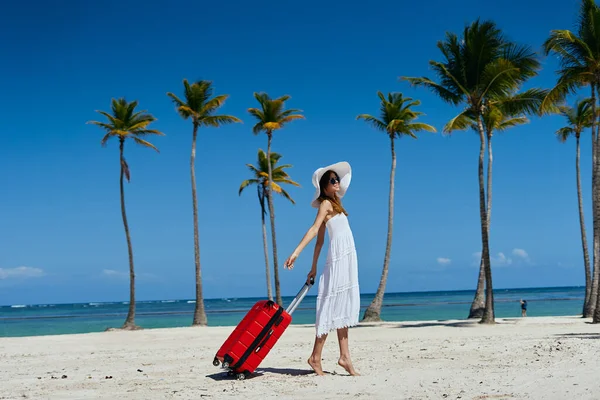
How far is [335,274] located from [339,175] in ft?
3.75

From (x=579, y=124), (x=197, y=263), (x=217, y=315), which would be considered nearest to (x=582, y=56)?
(x=579, y=124)

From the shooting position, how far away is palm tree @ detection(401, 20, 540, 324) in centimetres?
2102

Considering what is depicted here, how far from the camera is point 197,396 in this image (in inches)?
251

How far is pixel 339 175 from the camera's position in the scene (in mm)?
7543

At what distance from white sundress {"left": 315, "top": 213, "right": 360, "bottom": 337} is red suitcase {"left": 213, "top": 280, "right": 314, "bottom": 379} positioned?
0.22 meters

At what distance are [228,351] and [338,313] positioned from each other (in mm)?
1284

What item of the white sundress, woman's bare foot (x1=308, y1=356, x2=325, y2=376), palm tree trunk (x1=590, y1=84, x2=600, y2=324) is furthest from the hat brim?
palm tree trunk (x1=590, y1=84, x2=600, y2=324)

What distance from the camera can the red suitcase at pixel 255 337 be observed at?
23.7 ft

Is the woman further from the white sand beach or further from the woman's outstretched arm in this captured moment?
the white sand beach

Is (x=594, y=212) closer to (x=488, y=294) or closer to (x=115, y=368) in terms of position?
(x=488, y=294)

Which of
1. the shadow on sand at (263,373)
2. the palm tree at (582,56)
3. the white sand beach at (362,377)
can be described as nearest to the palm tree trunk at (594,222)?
the palm tree at (582,56)

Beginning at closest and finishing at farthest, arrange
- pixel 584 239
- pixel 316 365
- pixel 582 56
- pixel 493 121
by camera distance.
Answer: pixel 316 365, pixel 582 56, pixel 493 121, pixel 584 239

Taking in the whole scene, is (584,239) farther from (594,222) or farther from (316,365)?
(316,365)

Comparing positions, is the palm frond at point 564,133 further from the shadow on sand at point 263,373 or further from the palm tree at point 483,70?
the shadow on sand at point 263,373
